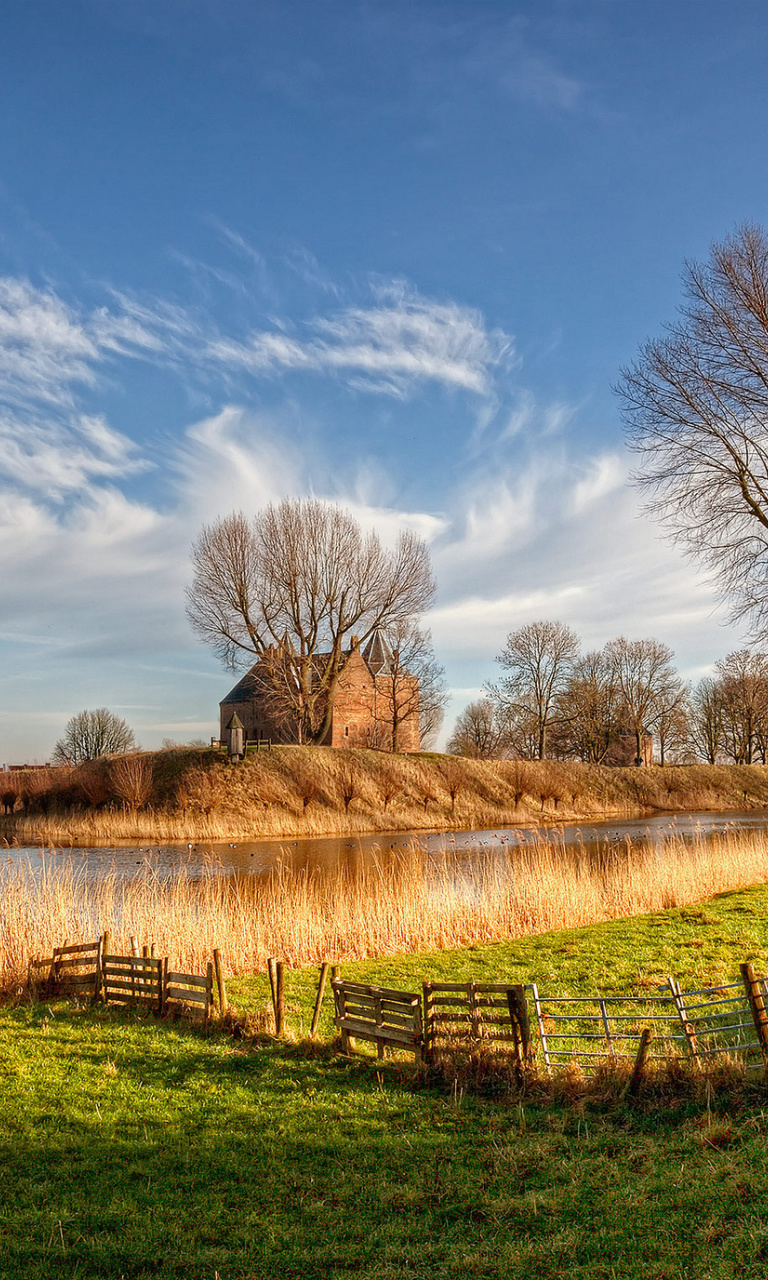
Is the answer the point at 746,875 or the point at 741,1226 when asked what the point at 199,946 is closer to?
the point at 741,1226

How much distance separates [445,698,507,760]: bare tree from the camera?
62562mm

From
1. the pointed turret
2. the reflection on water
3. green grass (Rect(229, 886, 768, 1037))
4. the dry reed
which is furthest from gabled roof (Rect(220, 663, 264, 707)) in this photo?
green grass (Rect(229, 886, 768, 1037))

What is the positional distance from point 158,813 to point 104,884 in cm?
1586

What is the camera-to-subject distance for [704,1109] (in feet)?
19.7

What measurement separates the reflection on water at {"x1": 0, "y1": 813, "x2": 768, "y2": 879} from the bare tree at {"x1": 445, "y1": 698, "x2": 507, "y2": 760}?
2865 centimetres

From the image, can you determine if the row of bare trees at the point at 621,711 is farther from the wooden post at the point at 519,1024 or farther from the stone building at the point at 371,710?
the wooden post at the point at 519,1024

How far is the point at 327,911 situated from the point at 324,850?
12.2 meters

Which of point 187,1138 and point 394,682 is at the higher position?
point 394,682

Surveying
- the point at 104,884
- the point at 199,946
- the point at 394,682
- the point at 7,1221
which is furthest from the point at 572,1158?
the point at 394,682

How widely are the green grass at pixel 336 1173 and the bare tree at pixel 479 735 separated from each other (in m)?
51.9

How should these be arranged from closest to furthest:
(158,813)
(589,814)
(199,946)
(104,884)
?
(199,946)
(104,884)
(158,813)
(589,814)

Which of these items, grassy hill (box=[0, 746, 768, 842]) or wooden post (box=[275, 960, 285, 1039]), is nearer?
A: wooden post (box=[275, 960, 285, 1039])

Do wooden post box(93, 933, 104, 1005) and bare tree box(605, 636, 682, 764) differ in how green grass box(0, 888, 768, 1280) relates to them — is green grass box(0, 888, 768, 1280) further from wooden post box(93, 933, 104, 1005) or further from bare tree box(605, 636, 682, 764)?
bare tree box(605, 636, 682, 764)

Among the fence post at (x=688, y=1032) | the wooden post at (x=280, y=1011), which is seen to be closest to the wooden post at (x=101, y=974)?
the wooden post at (x=280, y=1011)
